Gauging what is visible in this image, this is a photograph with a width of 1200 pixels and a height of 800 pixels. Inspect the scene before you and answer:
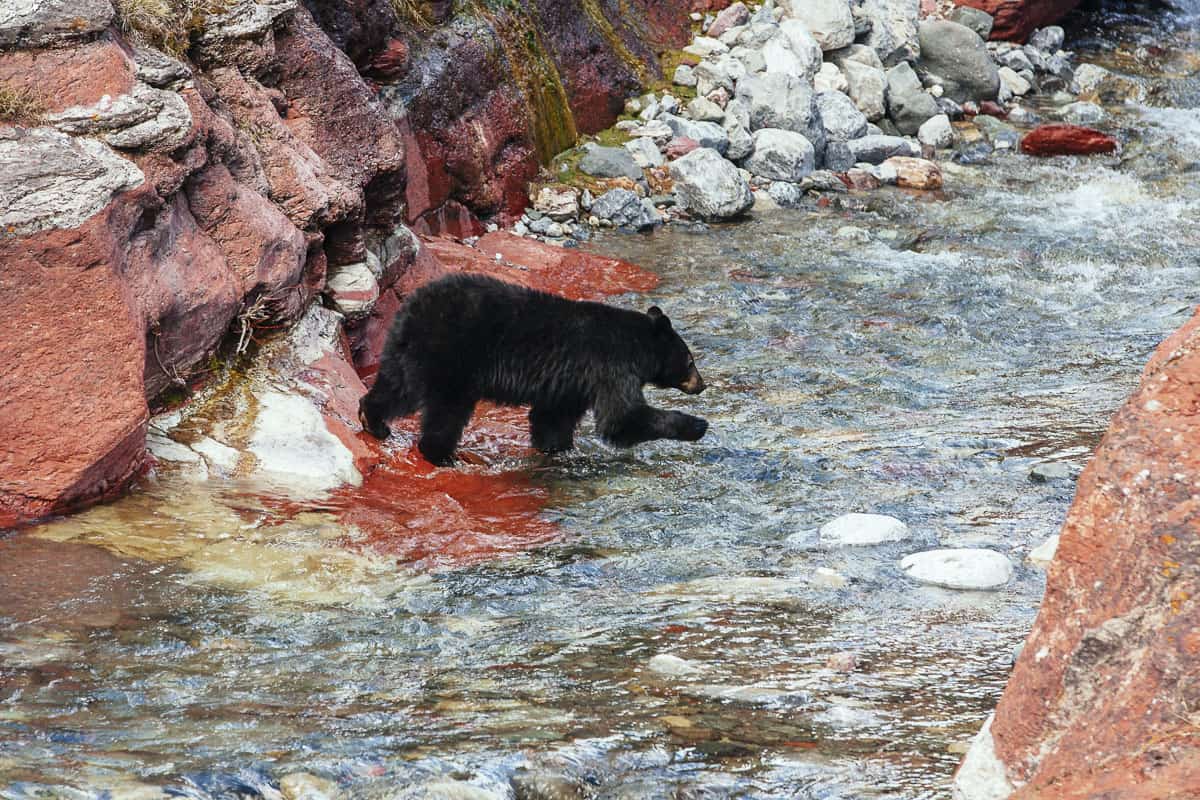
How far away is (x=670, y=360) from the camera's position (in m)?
8.01

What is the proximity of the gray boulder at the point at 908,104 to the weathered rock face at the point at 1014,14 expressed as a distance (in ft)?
14.3

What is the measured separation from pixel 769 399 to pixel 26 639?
541cm

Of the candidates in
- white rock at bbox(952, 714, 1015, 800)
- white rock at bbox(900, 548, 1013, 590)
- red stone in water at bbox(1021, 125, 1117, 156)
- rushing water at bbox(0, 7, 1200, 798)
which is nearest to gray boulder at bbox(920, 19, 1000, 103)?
Answer: red stone in water at bbox(1021, 125, 1117, 156)

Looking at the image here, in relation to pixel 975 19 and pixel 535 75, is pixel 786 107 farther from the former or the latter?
pixel 975 19

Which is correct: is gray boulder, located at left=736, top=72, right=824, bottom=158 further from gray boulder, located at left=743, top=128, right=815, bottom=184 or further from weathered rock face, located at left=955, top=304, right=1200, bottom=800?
weathered rock face, located at left=955, top=304, right=1200, bottom=800

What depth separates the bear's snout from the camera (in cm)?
820

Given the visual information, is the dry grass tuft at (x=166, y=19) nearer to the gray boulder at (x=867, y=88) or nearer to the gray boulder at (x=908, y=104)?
the gray boulder at (x=867, y=88)

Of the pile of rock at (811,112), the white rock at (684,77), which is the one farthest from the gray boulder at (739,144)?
the white rock at (684,77)

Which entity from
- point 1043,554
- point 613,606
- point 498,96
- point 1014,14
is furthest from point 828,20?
point 613,606

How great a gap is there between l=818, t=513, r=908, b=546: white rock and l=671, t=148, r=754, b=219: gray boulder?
835 centimetres

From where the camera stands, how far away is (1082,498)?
2834 mm

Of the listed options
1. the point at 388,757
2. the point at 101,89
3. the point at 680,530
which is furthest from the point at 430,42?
the point at 388,757

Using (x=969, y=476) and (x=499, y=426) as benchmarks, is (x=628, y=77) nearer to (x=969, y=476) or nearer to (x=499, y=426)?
(x=499, y=426)

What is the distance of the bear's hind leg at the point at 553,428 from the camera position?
25.2ft
